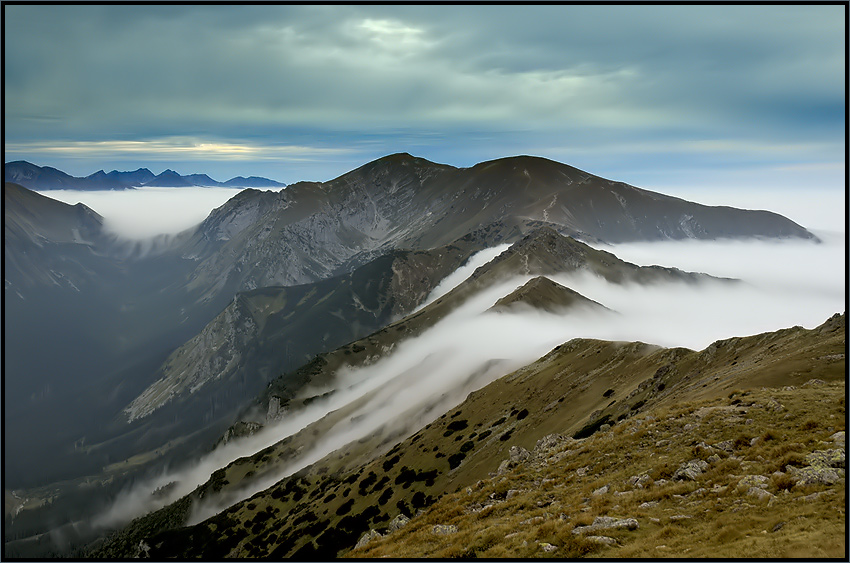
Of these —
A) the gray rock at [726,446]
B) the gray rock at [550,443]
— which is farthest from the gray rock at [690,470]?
the gray rock at [550,443]

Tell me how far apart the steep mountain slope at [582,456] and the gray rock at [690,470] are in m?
0.11

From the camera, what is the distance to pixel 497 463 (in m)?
59.8

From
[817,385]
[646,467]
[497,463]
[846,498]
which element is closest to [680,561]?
[846,498]

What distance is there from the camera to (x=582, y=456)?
3812cm

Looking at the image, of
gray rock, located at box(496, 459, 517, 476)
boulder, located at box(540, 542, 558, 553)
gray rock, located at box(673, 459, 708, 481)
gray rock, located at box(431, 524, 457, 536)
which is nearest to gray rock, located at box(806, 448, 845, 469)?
gray rock, located at box(673, 459, 708, 481)

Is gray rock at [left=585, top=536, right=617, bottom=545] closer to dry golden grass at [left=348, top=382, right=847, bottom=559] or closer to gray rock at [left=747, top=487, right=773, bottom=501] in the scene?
dry golden grass at [left=348, top=382, right=847, bottom=559]

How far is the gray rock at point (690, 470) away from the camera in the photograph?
2764 cm

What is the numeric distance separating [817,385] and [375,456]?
98534 millimetres

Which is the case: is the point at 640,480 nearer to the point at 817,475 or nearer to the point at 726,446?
the point at 726,446

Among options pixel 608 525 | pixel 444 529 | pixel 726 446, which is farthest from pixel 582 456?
pixel 608 525

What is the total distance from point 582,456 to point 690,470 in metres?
11.0

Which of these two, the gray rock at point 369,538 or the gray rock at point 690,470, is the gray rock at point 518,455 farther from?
the gray rock at point 690,470

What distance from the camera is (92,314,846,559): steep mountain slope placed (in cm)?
2553

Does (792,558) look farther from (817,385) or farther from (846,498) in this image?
(817,385)
